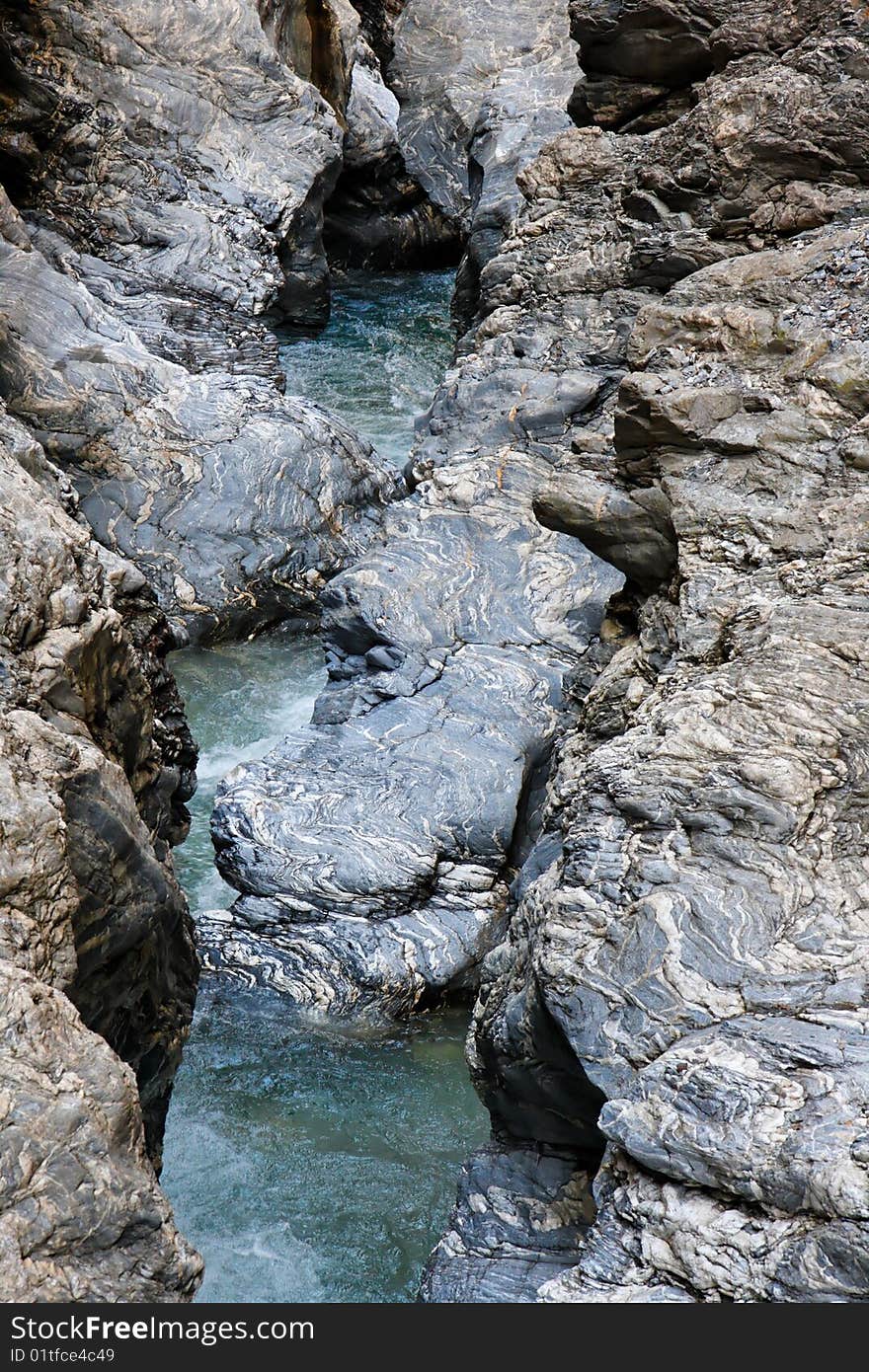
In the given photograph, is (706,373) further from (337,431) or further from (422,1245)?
(337,431)

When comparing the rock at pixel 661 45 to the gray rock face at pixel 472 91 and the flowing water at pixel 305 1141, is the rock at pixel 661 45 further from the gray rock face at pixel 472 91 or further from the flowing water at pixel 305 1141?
the flowing water at pixel 305 1141

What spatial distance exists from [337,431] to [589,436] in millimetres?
4162

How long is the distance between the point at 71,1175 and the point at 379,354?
12.8 metres

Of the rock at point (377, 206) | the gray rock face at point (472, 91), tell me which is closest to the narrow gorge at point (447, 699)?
the gray rock face at point (472, 91)

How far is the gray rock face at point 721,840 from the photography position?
3.48m

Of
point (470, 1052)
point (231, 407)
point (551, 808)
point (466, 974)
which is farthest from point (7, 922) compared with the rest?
point (231, 407)

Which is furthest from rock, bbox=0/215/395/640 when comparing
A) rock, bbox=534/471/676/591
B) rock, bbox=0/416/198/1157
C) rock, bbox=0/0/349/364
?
rock, bbox=534/471/676/591

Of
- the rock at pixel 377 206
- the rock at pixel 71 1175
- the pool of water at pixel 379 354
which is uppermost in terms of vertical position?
the rock at pixel 377 206

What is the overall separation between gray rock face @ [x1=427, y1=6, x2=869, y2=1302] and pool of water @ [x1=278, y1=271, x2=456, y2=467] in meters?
6.75

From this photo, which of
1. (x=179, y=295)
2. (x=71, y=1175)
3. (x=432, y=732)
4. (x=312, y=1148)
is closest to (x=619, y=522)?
(x=432, y=732)

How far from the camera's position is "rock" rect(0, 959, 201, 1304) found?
3.25 m

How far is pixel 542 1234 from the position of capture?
4.63 m

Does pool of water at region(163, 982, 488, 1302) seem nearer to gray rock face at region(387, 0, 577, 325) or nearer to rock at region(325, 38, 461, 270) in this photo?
gray rock face at region(387, 0, 577, 325)

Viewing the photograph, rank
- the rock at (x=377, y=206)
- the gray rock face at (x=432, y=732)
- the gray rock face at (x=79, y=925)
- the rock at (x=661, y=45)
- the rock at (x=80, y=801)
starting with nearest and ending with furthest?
the gray rock face at (x=79, y=925) → the rock at (x=80, y=801) → the gray rock face at (x=432, y=732) → the rock at (x=661, y=45) → the rock at (x=377, y=206)
